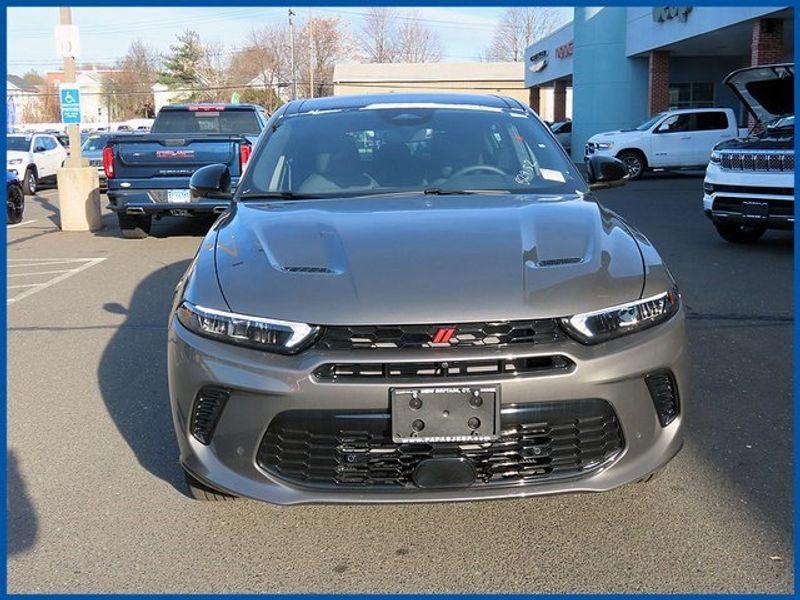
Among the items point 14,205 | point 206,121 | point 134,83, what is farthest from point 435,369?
point 134,83

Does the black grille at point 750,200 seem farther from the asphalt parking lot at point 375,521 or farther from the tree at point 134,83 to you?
the tree at point 134,83

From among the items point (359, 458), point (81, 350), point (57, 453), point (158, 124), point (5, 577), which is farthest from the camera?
point (158, 124)

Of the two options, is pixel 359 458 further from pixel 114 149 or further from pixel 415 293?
pixel 114 149

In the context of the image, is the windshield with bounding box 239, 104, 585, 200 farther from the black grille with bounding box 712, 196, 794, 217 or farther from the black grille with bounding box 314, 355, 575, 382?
the black grille with bounding box 712, 196, 794, 217

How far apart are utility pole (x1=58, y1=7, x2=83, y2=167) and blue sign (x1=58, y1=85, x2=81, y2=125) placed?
130mm

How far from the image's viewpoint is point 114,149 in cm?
1102

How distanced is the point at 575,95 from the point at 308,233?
29598 mm

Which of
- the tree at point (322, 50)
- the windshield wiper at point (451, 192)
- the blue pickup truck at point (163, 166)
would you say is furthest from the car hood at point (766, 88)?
the tree at point (322, 50)

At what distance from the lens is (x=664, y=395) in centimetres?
293

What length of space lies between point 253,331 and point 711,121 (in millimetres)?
21744

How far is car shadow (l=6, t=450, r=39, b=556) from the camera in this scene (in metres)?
3.17

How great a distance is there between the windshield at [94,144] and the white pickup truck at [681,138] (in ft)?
45.9

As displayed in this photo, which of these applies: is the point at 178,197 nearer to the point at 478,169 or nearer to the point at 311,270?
the point at 478,169

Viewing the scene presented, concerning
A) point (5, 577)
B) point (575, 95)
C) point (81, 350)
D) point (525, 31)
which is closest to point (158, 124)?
point (81, 350)
